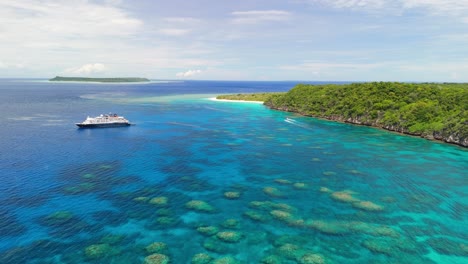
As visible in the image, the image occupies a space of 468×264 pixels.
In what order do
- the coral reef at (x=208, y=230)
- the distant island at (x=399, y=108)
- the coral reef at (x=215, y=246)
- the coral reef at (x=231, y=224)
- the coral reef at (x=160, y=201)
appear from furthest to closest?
the distant island at (x=399, y=108) < the coral reef at (x=160, y=201) < the coral reef at (x=231, y=224) < the coral reef at (x=208, y=230) < the coral reef at (x=215, y=246)

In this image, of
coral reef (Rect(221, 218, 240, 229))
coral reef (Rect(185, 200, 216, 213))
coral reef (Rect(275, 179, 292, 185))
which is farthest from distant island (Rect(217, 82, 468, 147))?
coral reef (Rect(185, 200, 216, 213))

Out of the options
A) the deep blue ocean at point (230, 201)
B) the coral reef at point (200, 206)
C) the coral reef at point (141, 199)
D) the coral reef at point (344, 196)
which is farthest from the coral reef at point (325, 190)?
the coral reef at point (141, 199)

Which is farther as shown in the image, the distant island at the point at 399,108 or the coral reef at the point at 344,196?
the distant island at the point at 399,108

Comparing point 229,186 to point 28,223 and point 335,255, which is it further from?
point 28,223

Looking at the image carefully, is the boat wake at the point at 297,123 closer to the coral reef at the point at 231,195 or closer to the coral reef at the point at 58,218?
the coral reef at the point at 231,195

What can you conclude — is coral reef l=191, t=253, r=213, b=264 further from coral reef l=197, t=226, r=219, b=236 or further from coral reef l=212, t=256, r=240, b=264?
coral reef l=197, t=226, r=219, b=236

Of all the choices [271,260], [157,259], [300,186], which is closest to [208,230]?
[157,259]

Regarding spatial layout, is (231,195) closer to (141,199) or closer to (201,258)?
(141,199)

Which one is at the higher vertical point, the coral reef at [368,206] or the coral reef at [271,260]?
the coral reef at [368,206]
